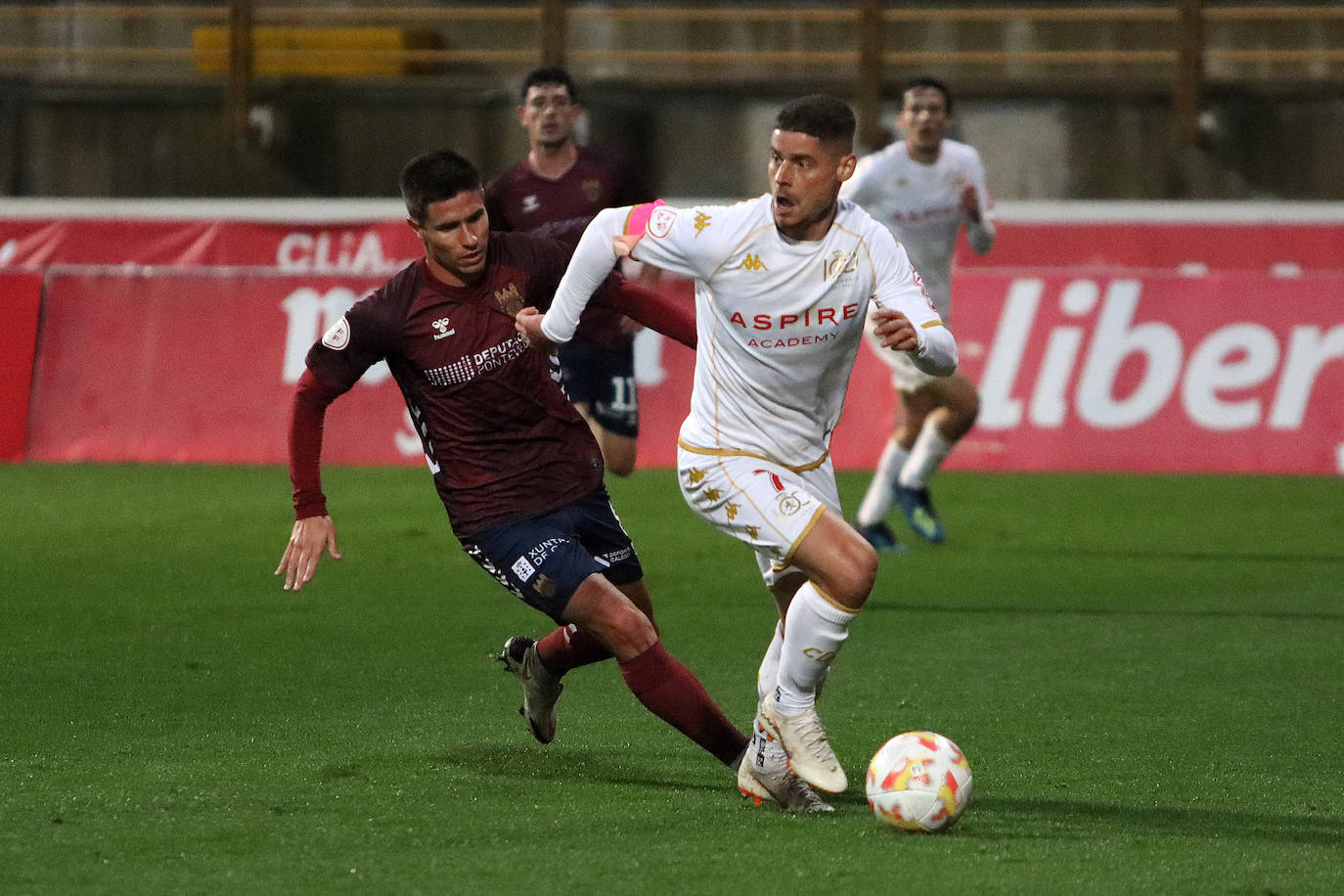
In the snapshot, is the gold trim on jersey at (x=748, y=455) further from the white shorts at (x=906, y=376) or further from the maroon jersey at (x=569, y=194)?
the white shorts at (x=906, y=376)

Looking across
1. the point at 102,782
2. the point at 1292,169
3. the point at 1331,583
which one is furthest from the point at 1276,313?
the point at 102,782

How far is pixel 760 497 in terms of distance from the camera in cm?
509

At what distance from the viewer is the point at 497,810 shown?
4820 mm

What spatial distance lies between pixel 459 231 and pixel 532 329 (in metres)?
0.38

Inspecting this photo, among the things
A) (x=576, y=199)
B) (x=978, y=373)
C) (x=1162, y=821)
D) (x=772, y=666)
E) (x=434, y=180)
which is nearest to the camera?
(x=1162, y=821)

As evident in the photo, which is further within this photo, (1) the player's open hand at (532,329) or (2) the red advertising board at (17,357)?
(2) the red advertising board at (17,357)

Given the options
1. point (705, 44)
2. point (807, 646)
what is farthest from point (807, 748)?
point (705, 44)

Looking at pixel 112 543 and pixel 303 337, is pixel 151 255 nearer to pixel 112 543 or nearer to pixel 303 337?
pixel 303 337

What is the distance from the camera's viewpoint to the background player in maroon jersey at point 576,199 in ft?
28.9

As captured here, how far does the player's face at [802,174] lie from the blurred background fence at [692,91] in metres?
14.1

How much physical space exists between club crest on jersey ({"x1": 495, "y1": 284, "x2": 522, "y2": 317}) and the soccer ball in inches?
64.1

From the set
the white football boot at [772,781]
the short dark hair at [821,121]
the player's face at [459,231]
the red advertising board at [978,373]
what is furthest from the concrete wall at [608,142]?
the white football boot at [772,781]

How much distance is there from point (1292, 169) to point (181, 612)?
13667 mm

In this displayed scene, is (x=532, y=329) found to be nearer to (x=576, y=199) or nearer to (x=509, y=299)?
(x=509, y=299)
